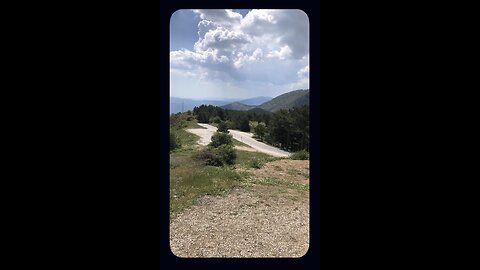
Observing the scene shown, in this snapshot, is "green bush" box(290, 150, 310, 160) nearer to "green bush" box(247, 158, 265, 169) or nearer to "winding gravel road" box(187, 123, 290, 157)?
"winding gravel road" box(187, 123, 290, 157)

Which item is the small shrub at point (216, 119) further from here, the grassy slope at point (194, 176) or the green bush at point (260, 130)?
the grassy slope at point (194, 176)

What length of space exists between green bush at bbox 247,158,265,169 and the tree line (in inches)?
51.4

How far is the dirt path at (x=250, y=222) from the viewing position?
4297mm

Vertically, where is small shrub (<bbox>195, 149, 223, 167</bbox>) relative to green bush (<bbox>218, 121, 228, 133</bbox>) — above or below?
below

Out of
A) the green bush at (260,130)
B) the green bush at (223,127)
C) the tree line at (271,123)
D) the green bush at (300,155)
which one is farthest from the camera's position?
the green bush at (260,130)

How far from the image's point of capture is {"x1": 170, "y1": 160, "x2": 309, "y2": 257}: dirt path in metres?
4.30

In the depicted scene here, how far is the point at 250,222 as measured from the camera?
5.77 metres

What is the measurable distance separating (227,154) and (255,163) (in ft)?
2.88

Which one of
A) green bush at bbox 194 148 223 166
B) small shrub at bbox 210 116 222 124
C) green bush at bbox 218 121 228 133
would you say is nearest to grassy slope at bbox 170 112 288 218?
green bush at bbox 194 148 223 166

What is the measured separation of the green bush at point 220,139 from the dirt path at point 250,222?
2.80 m

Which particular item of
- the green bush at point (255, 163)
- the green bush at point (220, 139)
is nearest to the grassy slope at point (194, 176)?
the green bush at point (255, 163)

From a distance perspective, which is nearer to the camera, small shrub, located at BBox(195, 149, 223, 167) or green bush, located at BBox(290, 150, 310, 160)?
small shrub, located at BBox(195, 149, 223, 167)
